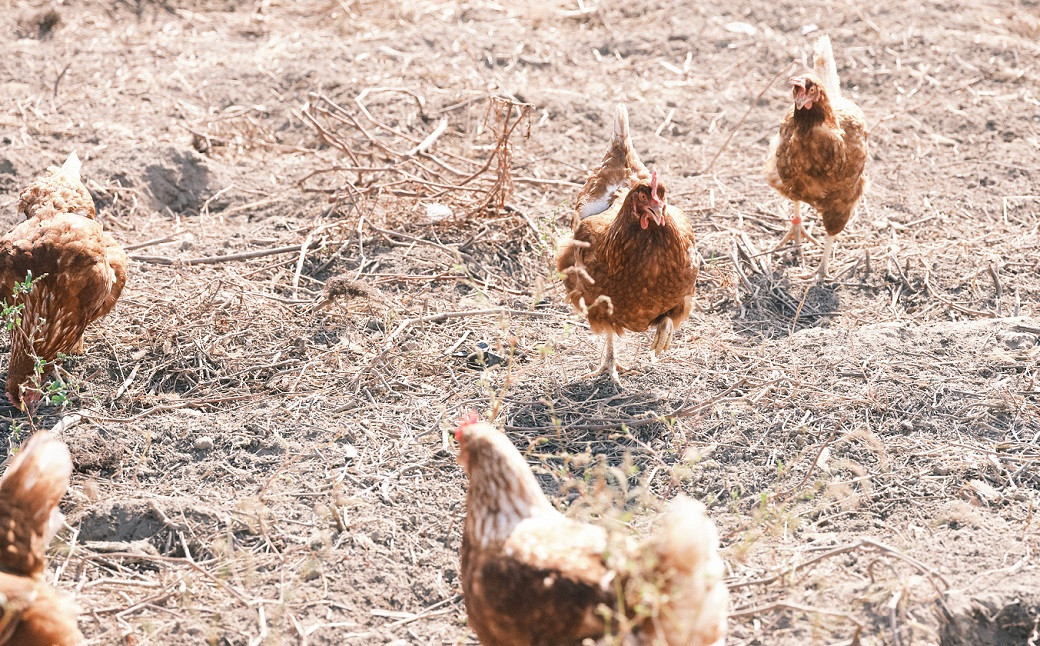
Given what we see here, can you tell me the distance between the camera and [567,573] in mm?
2637

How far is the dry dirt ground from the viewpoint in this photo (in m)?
3.55

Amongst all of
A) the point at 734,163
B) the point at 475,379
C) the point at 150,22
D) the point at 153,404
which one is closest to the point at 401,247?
the point at 475,379

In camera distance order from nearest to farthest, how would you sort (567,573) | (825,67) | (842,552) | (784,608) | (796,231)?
(567,573)
(784,608)
(842,552)
(796,231)
(825,67)

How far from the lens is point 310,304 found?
17.9 ft

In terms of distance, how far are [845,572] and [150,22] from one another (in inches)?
350

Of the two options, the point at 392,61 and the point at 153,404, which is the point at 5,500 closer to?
the point at 153,404

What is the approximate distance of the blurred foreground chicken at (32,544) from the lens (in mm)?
2816

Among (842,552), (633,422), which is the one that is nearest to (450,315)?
(633,422)

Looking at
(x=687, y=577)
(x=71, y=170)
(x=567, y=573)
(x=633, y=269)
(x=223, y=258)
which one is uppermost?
(x=687, y=577)

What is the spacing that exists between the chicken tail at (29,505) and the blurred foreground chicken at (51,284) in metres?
1.37

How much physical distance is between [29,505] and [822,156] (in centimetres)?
454

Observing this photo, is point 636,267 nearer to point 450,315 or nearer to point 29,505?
point 450,315

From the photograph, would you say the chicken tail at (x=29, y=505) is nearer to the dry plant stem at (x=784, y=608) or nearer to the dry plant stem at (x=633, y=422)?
the dry plant stem at (x=633, y=422)

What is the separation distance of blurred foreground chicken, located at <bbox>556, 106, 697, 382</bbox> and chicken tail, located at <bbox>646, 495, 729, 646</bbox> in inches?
74.4
